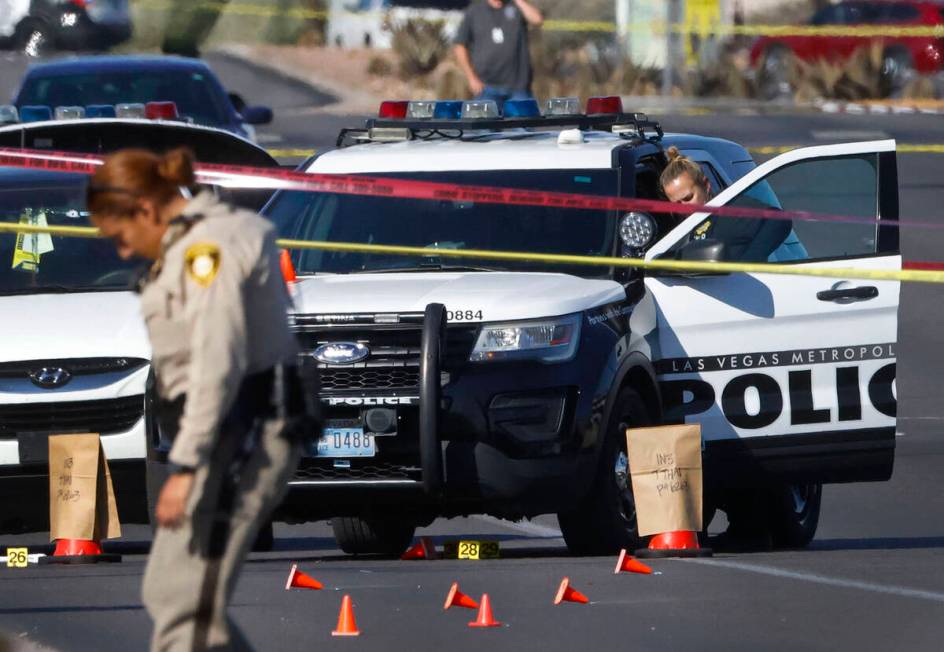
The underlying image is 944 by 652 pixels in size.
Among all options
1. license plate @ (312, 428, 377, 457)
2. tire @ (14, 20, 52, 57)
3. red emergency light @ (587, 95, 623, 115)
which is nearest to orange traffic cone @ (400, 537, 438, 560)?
license plate @ (312, 428, 377, 457)

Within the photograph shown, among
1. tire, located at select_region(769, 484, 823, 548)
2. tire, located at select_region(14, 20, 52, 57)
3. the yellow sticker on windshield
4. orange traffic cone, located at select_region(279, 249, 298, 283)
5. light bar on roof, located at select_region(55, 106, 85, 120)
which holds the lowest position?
tire, located at select_region(14, 20, 52, 57)

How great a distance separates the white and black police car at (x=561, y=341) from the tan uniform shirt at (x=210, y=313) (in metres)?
3.03

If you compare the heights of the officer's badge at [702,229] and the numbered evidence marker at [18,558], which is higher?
the officer's badge at [702,229]

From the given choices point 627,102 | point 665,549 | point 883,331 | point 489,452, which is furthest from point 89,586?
point 627,102

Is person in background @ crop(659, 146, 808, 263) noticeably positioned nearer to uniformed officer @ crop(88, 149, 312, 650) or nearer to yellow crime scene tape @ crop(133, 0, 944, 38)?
uniformed officer @ crop(88, 149, 312, 650)

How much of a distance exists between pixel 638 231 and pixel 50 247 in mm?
3027

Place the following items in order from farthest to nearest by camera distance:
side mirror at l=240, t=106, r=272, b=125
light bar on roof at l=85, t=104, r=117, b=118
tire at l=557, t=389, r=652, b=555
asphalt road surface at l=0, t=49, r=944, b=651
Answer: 1. side mirror at l=240, t=106, r=272, b=125
2. light bar on roof at l=85, t=104, r=117, b=118
3. tire at l=557, t=389, r=652, b=555
4. asphalt road surface at l=0, t=49, r=944, b=651

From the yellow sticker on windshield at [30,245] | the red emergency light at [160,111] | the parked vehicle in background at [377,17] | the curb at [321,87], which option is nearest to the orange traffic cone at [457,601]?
the yellow sticker on windshield at [30,245]

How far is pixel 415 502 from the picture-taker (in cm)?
836

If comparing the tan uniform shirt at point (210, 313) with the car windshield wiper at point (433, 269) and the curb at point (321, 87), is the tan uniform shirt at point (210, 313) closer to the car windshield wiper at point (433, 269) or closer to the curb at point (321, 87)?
the car windshield wiper at point (433, 269)

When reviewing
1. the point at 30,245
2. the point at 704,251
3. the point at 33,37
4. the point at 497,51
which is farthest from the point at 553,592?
the point at 33,37

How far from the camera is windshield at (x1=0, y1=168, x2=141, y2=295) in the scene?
10219mm

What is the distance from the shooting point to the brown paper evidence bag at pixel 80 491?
347 inches

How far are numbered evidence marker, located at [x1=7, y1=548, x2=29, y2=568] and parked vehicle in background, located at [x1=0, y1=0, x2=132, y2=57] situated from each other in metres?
25.9
